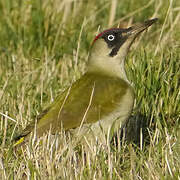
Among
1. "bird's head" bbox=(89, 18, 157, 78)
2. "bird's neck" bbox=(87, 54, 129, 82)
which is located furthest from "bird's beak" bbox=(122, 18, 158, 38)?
"bird's neck" bbox=(87, 54, 129, 82)

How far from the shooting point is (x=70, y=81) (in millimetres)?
5434

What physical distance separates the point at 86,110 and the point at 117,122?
25 centimetres

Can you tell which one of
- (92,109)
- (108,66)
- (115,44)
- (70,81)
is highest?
(115,44)

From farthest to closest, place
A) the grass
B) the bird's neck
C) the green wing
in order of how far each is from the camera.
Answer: the bird's neck
the green wing
the grass

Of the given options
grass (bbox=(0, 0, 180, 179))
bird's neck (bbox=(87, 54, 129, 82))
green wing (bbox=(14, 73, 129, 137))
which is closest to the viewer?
grass (bbox=(0, 0, 180, 179))

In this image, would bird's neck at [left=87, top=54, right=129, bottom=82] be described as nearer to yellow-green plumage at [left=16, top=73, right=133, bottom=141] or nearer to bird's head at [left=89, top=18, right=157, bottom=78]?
bird's head at [left=89, top=18, right=157, bottom=78]

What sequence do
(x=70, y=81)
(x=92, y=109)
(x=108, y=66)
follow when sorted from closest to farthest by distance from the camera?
(x=92, y=109) → (x=108, y=66) → (x=70, y=81)

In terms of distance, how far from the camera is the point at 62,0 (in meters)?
7.01

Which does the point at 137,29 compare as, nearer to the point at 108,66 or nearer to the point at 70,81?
the point at 108,66

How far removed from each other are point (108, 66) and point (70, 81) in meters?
1.04

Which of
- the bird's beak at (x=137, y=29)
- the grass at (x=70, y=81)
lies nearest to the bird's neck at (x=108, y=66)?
the bird's beak at (x=137, y=29)

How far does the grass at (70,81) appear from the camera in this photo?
3645 mm

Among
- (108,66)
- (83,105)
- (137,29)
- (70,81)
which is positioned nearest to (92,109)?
(83,105)

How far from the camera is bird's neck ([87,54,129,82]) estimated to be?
4398mm
